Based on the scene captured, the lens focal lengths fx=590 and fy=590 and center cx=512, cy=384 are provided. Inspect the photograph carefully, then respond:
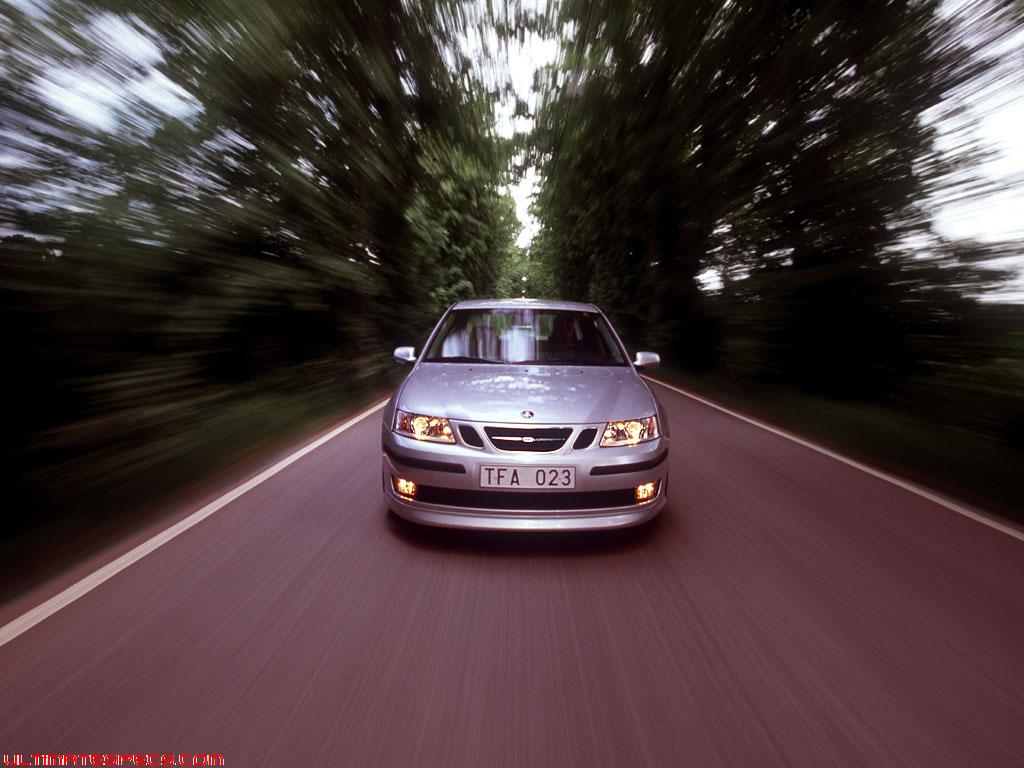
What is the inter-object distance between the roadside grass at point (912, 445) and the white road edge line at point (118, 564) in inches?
220

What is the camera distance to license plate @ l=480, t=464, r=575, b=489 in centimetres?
310

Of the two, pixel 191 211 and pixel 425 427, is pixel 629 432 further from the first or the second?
pixel 191 211

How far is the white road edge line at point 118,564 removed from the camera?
8.23 ft

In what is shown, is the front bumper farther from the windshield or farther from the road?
the windshield

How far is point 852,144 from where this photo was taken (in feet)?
26.7

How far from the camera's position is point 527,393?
11.8 feet

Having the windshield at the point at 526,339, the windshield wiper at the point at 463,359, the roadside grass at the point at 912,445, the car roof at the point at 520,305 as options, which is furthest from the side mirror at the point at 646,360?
the roadside grass at the point at 912,445

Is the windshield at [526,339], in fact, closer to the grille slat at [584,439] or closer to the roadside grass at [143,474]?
the grille slat at [584,439]

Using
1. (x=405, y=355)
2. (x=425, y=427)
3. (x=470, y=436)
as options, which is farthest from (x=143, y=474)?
(x=470, y=436)

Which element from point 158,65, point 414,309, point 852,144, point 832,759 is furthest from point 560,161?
point 832,759

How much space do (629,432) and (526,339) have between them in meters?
1.50

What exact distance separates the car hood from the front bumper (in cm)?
21

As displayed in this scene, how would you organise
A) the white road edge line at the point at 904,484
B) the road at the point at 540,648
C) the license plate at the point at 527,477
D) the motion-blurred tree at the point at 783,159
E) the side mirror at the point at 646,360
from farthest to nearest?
the motion-blurred tree at the point at 783,159
the side mirror at the point at 646,360
the white road edge line at the point at 904,484
the license plate at the point at 527,477
the road at the point at 540,648

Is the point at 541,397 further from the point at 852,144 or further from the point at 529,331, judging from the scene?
the point at 852,144
